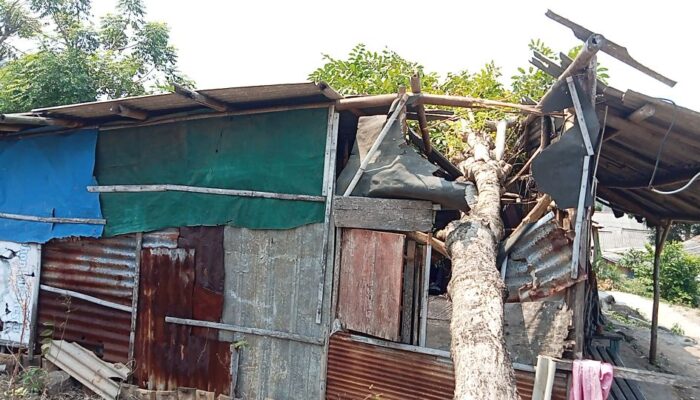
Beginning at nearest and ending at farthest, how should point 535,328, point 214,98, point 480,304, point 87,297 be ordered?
point 480,304 → point 535,328 → point 214,98 → point 87,297

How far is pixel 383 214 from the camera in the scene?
4.99 m

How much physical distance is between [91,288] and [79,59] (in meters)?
7.74

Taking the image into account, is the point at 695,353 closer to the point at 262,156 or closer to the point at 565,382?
the point at 565,382

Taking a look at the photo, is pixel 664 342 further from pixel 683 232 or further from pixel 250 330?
pixel 683 232

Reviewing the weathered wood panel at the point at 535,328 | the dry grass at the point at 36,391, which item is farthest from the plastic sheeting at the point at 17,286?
the weathered wood panel at the point at 535,328

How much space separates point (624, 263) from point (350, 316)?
68.9 feet

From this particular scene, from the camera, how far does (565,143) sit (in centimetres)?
396

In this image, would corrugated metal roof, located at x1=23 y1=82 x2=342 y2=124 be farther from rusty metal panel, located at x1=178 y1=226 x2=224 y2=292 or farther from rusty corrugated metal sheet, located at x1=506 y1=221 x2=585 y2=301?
rusty corrugated metal sheet, located at x1=506 y1=221 x2=585 y2=301

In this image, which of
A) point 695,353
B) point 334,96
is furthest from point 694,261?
point 334,96

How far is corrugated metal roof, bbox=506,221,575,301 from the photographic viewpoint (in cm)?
418

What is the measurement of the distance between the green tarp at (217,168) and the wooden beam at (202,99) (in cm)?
30

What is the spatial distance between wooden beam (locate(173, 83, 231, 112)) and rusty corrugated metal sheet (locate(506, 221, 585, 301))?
142 inches

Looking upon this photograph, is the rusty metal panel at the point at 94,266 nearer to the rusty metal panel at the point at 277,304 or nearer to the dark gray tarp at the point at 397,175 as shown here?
the rusty metal panel at the point at 277,304

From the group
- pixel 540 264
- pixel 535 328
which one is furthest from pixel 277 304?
pixel 540 264
